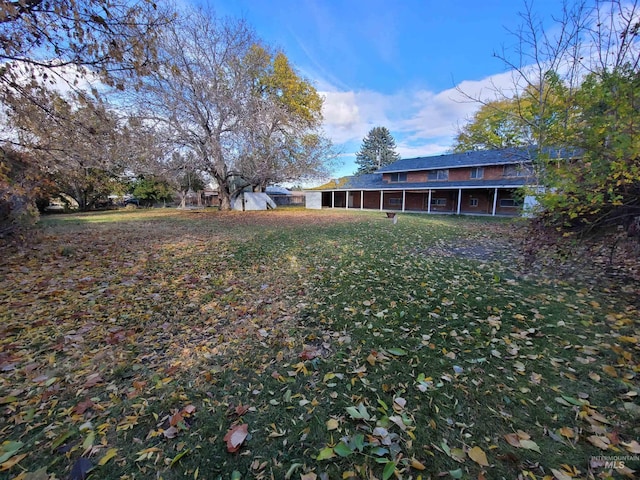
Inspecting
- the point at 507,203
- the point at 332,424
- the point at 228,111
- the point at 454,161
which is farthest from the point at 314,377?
the point at 454,161

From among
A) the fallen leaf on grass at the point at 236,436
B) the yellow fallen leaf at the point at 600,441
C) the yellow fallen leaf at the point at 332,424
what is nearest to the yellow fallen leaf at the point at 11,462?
the fallen leaf on grass at the point at 236,436

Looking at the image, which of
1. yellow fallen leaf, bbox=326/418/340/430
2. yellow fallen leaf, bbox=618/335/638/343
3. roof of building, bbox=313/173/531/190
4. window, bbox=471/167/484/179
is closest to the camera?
yellow fallen leaf, bbox=326/418/340/430

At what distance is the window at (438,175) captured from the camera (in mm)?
22805

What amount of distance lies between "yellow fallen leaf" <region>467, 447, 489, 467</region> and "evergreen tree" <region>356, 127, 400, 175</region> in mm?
49586

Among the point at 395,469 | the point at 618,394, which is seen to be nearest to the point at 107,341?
the point at 395,469

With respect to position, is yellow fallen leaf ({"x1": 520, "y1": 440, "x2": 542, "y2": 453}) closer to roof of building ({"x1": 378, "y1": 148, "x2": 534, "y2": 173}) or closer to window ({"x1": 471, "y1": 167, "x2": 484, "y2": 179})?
roof of building ({"x1": 378, "y1": 148, "x2": 534, "y2": 173})

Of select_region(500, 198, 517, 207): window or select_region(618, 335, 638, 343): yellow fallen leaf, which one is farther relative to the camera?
select_region(500, 198, 517, 207): window

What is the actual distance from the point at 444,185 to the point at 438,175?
1.82 m

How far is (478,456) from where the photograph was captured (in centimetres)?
167

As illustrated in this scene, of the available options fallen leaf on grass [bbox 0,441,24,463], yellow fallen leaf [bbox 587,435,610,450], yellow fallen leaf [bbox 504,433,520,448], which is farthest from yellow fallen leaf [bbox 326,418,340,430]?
fallen leaf on grass [bbox 0,441,24,463]

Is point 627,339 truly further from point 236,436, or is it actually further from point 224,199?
point 224,199

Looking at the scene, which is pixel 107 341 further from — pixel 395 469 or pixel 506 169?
pixel 506 169

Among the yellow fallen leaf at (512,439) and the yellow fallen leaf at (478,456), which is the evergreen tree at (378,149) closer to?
the yellow fallen leaf at (512,439)

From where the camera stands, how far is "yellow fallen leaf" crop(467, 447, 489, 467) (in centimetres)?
163
